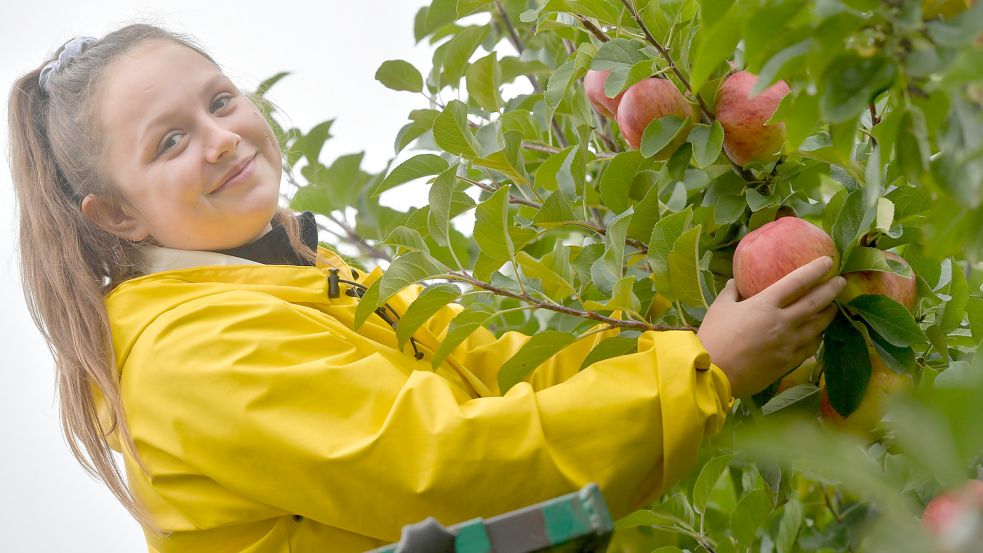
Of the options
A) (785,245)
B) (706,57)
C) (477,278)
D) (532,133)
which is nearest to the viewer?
(706,57)

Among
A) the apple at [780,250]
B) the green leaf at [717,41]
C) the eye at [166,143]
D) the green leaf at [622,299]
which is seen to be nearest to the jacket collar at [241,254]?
the eye at [166,143]

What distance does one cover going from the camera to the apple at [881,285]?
0.79 metres

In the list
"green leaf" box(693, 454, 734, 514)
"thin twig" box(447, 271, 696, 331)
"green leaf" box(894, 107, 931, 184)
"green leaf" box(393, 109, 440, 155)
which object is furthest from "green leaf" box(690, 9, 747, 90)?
"green leaf" box(393, 109, 440, 155)

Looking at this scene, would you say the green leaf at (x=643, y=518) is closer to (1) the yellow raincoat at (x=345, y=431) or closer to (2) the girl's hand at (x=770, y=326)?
(1) the yellow raincoat at (x=345, y=431)

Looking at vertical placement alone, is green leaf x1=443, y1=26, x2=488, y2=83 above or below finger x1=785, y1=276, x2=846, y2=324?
above

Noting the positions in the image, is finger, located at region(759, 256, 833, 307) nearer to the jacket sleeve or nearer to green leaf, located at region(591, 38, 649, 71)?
the jacket sleeve

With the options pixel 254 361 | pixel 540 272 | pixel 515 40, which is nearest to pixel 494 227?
pixel 540 272

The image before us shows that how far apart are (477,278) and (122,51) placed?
573mm

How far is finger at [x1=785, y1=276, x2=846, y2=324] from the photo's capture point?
0.78m

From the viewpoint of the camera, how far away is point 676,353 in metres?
0.82

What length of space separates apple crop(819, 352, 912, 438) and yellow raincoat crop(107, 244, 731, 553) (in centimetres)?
11

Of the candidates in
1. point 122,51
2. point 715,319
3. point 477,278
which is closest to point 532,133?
point 477,278

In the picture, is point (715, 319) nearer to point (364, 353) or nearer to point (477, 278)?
point (477, 278)

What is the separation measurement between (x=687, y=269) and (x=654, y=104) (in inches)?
6.1
